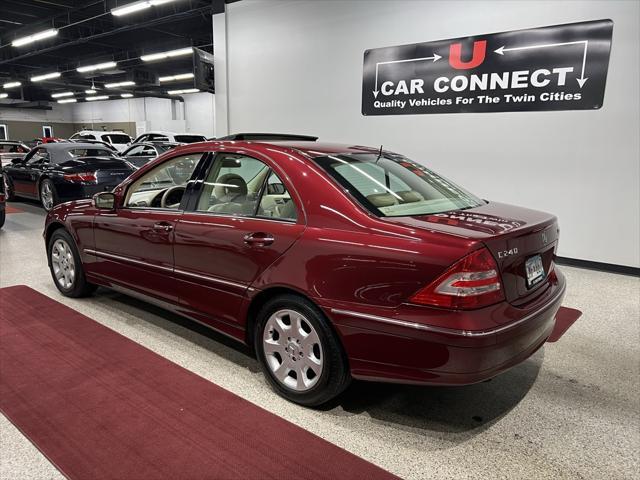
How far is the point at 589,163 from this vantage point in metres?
5.16

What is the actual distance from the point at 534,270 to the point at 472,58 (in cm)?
445

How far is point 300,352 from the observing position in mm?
2236

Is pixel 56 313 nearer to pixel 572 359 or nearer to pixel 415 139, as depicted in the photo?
pixel 572 359

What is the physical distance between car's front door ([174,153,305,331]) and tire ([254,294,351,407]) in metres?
0.22

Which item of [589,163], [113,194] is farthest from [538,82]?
[113,194]

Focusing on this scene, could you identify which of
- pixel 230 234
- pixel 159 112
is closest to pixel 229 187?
pixel 230 234

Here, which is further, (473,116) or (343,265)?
(473,116)

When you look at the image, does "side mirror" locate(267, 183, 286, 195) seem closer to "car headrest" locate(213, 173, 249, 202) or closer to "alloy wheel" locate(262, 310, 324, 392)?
"car headrest" locate(213, 173, 249, 202)

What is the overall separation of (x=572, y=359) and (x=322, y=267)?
202cm

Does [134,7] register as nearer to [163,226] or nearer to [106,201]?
[106,201]

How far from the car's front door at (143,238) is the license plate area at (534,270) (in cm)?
198

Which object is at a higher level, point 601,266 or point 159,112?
point 159,112

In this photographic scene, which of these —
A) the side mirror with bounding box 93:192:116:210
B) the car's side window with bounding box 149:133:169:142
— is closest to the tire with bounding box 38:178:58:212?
the car's side window with bounding box 149:133:169:142

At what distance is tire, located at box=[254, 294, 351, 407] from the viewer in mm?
2111
